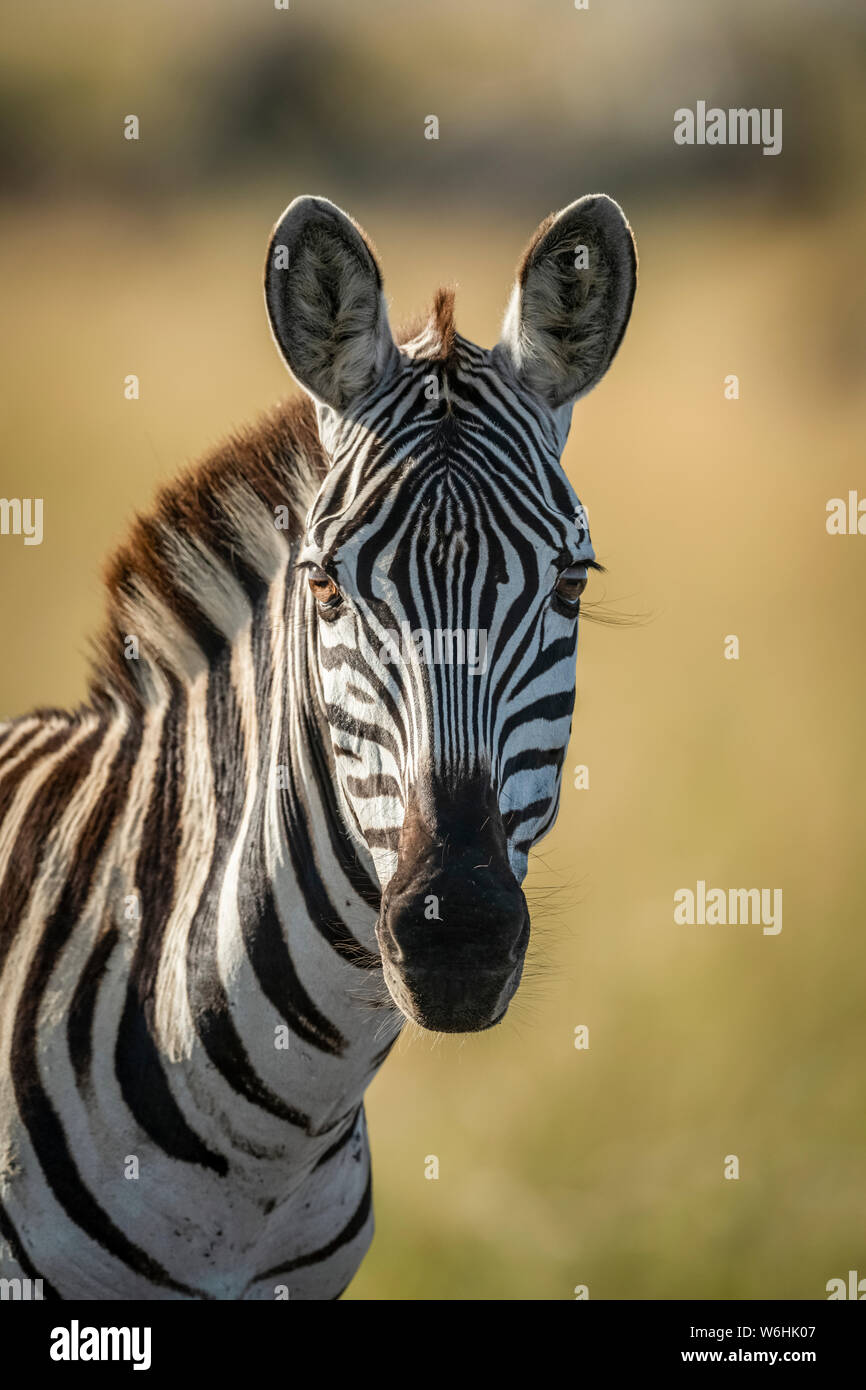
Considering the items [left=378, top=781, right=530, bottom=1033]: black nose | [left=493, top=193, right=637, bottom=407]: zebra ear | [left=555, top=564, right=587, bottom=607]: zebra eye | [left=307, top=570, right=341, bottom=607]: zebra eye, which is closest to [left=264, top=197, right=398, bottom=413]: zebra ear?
[left=493, top=193, right=637, bottom=407]: zebra ear

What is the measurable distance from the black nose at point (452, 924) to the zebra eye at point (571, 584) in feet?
2.17

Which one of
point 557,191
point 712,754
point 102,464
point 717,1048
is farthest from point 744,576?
point 102,464

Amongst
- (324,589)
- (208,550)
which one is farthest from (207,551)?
(324,589)

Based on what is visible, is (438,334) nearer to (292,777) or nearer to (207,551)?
(207,551)

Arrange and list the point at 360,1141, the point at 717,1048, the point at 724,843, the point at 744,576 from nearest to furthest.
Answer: the point at 360,1141, the point at 717,1048, the point at 724,843, the point at 744,576

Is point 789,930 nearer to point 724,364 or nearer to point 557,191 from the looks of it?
point 724,364

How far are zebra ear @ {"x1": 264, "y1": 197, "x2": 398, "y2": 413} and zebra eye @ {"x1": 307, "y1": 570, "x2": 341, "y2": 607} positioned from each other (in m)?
0.59

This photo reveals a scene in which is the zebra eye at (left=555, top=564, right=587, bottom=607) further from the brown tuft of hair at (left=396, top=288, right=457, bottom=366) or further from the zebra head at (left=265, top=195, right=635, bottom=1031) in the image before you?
the brown tuft of hair at (left=396, top=288, right=457, bottom=366)

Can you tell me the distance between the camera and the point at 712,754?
12.7 metres

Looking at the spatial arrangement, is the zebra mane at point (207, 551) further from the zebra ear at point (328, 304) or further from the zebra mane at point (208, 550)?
the zebra ear at point (328, 304)

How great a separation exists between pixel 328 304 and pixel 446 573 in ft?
3.07

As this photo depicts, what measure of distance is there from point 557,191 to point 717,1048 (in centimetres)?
1189

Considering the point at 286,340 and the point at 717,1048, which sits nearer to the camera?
the point at 286,340

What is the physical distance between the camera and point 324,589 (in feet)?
9.48
